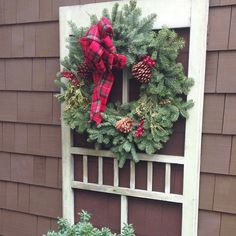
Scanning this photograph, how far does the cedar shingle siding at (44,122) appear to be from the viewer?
1.34 m

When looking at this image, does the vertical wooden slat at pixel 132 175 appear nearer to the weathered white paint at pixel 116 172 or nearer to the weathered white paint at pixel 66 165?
the weathered white paint at pixel 116 172

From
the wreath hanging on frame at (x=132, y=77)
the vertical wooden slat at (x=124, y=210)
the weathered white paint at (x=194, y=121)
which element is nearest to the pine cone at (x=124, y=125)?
the wreath hanging on frame at (x=132, y=77)

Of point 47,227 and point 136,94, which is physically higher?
point 136,94

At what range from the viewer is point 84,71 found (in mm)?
1452

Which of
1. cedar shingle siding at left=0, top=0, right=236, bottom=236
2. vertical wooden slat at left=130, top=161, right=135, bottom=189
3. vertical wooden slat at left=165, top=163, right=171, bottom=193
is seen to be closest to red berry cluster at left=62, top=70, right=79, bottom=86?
cedar shingle siding at left=0, top=0, right=236, bottom=236

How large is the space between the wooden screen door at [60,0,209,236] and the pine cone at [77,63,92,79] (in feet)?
0.56

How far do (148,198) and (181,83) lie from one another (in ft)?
1.91

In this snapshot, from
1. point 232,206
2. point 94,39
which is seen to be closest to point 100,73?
point 94,39

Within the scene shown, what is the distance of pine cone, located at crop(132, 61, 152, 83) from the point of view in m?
1.32

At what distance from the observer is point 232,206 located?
139cm

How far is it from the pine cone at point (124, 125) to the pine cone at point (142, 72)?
0.61 feet

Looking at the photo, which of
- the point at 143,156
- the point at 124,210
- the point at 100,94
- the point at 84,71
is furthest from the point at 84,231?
the point at 84,71

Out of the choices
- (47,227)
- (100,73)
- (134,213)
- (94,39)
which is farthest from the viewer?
(47,227)

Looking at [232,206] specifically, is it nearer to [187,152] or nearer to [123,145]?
[187,152]
